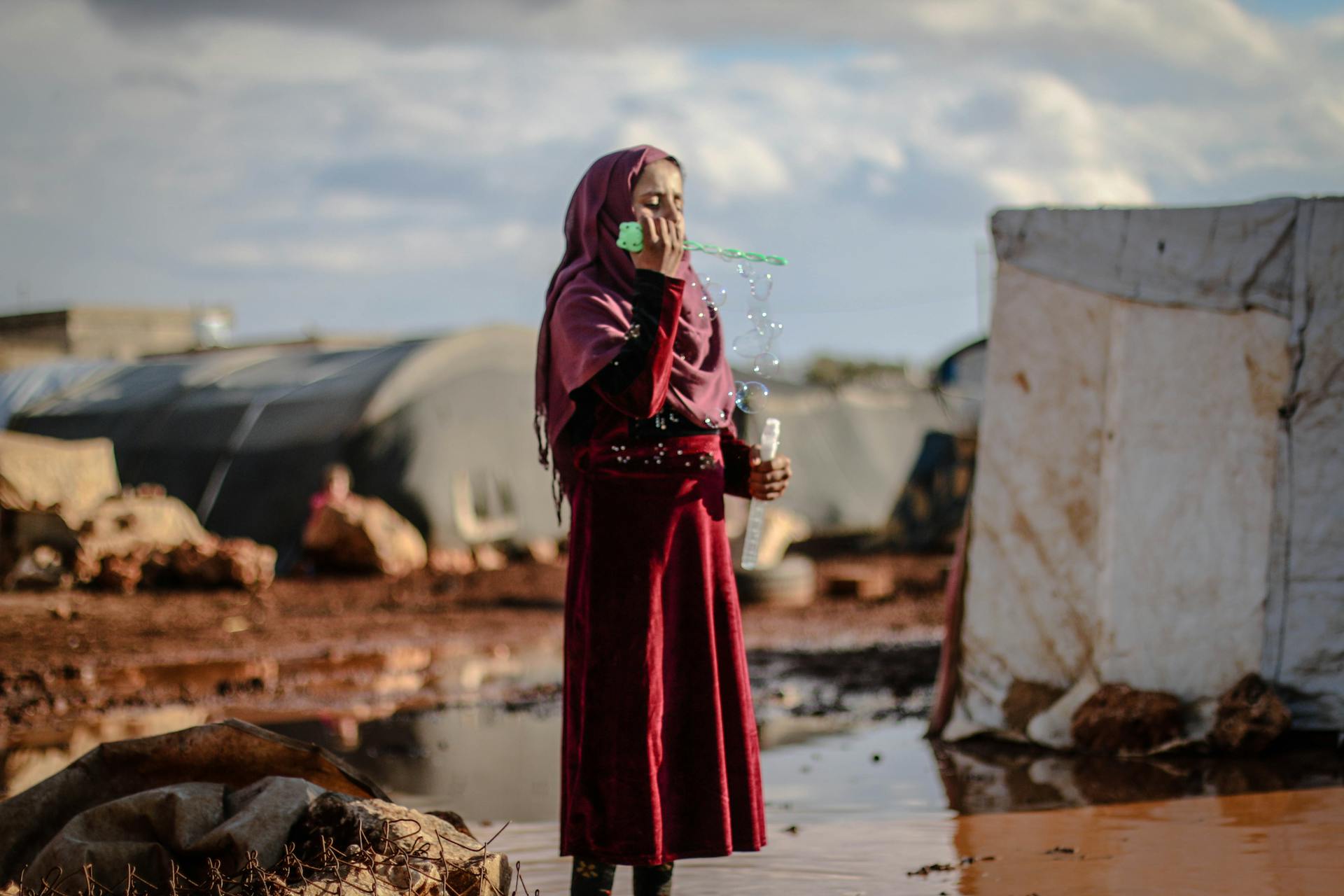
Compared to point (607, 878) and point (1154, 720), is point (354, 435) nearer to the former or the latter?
point (1154, 720)

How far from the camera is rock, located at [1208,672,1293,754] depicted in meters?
5.44

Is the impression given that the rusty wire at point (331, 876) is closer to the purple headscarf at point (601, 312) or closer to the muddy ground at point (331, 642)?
the purple headscarf at point (601, 312)

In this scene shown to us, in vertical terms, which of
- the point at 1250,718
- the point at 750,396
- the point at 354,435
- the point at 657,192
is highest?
the point at 657,192

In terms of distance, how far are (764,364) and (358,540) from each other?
499 inches

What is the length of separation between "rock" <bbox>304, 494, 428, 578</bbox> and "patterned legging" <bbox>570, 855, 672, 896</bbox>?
1278cm

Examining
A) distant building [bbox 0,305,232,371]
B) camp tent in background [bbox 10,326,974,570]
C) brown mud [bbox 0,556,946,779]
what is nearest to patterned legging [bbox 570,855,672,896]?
brown mud [bbox 0,556,946,779]

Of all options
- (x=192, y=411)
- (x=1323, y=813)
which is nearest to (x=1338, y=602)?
(x=1323, y=813)

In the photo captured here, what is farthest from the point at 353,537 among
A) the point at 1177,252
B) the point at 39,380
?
the point at 1177,252

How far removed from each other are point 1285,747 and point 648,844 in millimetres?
3569

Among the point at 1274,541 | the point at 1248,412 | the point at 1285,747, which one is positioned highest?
the point at 1248,412

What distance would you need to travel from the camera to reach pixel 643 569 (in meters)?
3.23

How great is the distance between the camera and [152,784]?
3.64 m

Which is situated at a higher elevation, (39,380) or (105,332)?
(105,332)

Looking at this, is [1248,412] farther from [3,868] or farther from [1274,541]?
[3,868]
